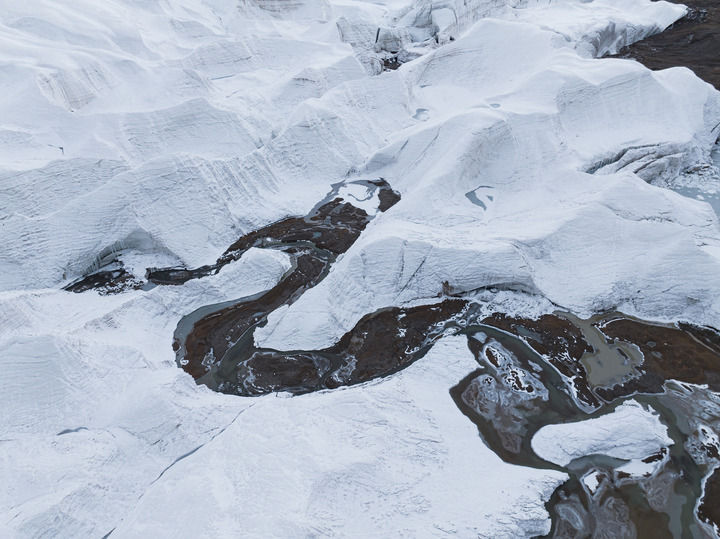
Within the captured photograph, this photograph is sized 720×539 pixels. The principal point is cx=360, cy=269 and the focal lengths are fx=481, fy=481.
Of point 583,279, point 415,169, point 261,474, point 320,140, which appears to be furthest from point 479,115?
point 261,474

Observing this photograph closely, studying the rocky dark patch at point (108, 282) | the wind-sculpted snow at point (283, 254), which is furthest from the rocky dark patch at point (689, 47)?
the rocky dark patch at point (108, 282)

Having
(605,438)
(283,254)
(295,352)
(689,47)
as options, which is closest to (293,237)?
(283,254)

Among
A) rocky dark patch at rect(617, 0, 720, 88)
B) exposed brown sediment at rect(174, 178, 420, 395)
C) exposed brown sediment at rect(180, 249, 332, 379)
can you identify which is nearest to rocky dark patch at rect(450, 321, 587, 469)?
exposed brown sediment at rect(174, 178, 420, 395)

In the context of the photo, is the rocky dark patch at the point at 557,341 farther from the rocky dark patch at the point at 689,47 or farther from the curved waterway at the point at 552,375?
the rocky dark patch at the point at 689,47

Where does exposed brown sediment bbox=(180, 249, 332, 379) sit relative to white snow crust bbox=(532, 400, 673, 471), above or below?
above

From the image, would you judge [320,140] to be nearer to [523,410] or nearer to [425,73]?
[425,73]

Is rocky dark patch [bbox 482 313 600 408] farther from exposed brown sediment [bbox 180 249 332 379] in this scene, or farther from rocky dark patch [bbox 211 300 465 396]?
exposed brown sediment [bbox 180 249 332 379]
